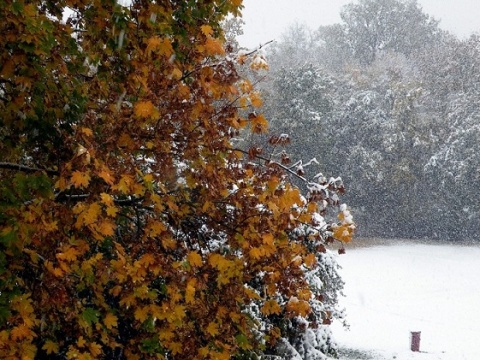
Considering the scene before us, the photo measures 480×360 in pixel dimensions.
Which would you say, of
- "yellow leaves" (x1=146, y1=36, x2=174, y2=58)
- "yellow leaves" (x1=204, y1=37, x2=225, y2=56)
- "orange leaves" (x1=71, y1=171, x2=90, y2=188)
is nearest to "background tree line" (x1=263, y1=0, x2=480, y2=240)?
"yellow leaves" (x1=204, y1=37, x2=225, y2=56)

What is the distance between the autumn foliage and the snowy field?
11.3 meters

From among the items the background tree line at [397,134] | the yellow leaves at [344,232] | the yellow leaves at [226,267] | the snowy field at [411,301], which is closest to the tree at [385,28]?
the background tree line at [397,134]

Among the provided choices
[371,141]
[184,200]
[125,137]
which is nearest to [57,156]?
[125,137]

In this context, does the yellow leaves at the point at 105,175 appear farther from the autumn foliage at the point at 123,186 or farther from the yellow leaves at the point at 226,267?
the yellow leaves at the point at 226,267

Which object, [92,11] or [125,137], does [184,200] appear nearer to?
[125,137]

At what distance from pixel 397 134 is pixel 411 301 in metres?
13.7

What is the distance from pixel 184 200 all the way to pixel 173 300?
3.60 feet

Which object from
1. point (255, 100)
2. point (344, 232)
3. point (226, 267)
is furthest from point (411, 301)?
point (255, 100)

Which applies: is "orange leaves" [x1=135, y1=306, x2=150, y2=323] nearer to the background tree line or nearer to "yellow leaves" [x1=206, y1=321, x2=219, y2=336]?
"yellow leaves" [x1=206, y1=321, x2=219, y2=336]

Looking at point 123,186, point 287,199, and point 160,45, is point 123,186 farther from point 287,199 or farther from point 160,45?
point 287,199

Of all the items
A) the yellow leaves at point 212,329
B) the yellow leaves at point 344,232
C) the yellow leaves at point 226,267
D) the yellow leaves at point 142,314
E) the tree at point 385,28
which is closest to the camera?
the yellow leaves at point 142,314

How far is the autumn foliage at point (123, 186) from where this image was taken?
11.8ft

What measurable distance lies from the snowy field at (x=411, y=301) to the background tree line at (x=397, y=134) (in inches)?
117

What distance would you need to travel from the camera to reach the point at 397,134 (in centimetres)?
3372
